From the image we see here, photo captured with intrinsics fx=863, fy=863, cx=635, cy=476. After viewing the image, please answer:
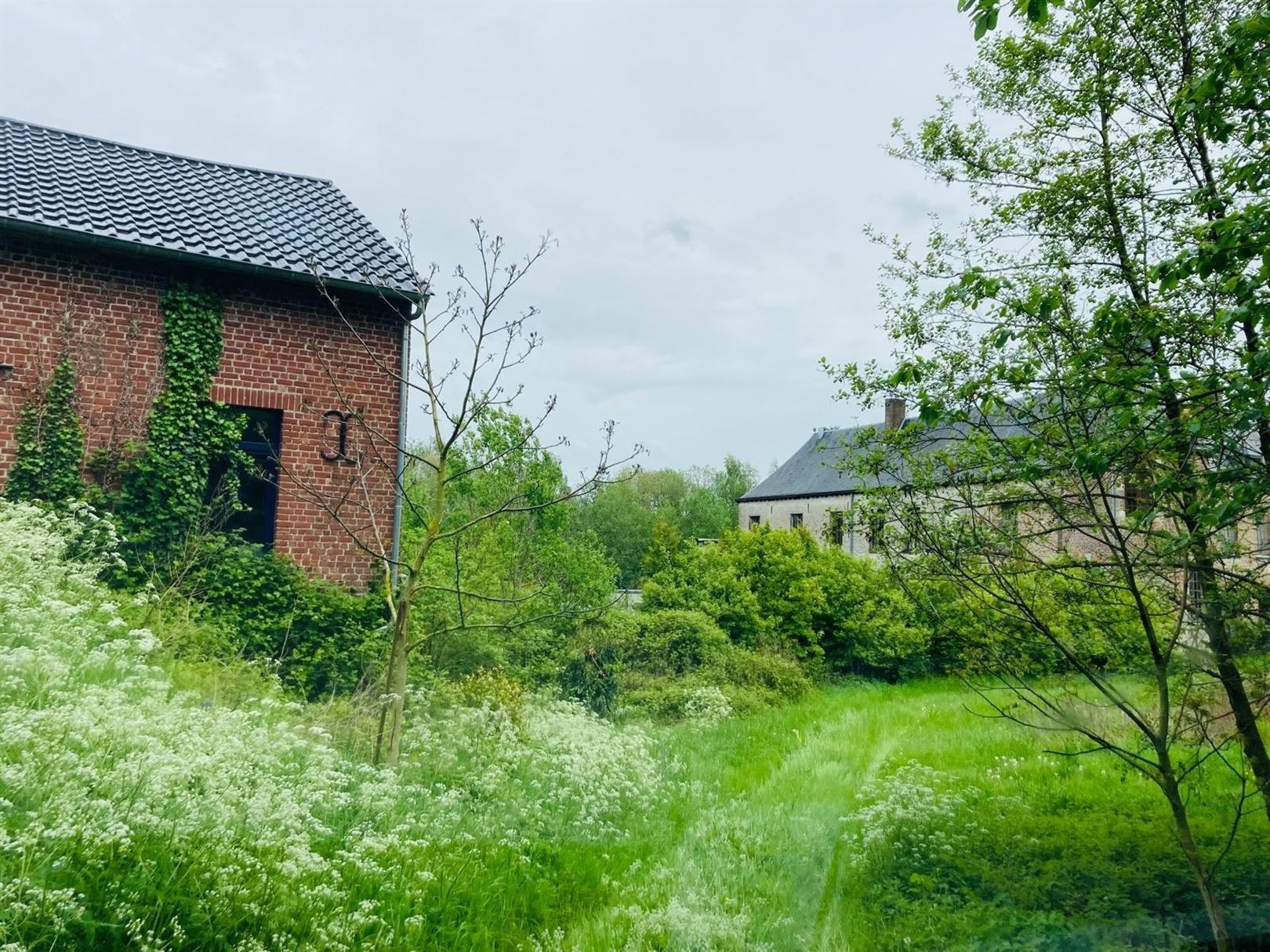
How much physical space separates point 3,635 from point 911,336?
6419 mm

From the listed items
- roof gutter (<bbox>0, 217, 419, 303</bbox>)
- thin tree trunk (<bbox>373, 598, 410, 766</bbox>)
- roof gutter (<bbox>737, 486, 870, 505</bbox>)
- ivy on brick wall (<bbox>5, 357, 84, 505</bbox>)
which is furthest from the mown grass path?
roof gutter (<bbox>737, 486, 870, 505</bbox>)

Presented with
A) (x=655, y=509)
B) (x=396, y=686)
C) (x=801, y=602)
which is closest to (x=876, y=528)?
(x=396, y=686)

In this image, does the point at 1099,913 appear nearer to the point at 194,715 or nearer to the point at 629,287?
the point at 194,715

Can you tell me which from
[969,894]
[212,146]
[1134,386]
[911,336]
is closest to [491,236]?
[911,336]

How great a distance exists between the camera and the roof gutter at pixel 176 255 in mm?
9352

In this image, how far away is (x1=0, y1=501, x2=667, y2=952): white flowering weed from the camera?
10.9 feet

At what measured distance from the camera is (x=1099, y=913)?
5262 millimetres

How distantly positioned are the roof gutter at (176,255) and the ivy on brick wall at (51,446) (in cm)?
134

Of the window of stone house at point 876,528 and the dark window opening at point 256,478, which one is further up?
the dark window opening at point 256,478

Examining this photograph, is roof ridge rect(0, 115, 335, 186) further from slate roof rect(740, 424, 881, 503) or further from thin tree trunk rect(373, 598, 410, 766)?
slate roof rect(740, 424, 881, 503)

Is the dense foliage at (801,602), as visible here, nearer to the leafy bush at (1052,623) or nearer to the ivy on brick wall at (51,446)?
the leafy bush at (1052,623)

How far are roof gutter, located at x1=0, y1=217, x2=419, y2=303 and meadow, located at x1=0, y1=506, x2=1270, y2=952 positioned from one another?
3.30 metres

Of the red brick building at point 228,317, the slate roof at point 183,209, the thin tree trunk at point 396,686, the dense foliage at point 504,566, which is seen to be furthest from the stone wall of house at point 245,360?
the thin tree trunk at point 396,686

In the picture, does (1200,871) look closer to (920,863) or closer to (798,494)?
(920,863)
